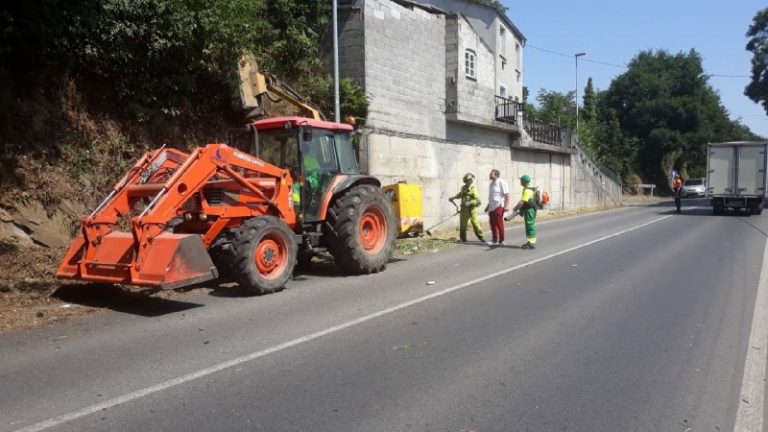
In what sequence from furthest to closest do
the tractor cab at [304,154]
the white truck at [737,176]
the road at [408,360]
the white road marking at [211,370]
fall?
the white truck at [737,176] → the tractor cab at [304,154] → the road at [408,360] → the white road marking at [211,370]

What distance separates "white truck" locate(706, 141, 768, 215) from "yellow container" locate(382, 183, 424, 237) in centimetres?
2036

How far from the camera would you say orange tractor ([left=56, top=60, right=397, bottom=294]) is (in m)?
7.34

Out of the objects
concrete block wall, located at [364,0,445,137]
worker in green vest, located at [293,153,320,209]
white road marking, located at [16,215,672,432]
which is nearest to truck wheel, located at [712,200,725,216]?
concrete block wall, located at [364,0,445,137]

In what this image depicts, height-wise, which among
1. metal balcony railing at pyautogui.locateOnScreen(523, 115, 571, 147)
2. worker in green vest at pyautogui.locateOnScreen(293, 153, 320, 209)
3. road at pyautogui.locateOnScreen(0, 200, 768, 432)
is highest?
metal balcony railing at pyautogui.locateOnScreen(523, 115, 571, 147)

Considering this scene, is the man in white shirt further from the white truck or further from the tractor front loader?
the white truck

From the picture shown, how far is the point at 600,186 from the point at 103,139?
31.1 m

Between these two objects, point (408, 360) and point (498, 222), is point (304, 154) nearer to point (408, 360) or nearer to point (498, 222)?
point (408, 360)

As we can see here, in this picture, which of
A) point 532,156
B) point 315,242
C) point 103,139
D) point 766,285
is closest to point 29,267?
point 103,139

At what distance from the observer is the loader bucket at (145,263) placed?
23.2 ft

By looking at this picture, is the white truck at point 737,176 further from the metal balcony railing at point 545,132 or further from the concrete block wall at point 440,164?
the concrete block wall at point 440,164

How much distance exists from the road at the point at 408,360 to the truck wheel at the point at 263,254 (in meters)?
0.24

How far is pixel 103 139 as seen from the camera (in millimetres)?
11875

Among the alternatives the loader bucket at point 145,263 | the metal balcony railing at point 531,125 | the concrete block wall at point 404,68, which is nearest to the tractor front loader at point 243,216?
the loader bucket at point 145,263

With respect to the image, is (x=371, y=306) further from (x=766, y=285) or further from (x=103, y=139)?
(x=103, y=139)
